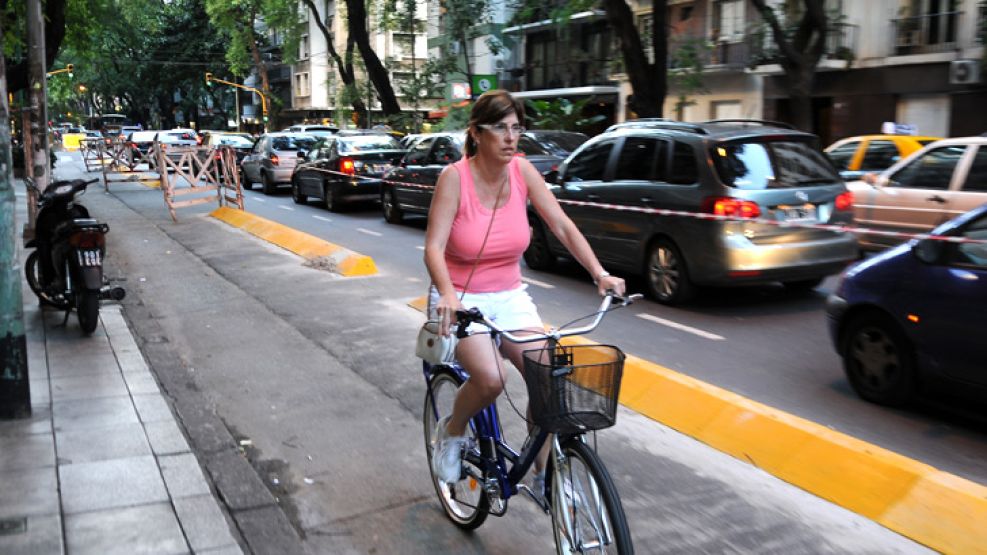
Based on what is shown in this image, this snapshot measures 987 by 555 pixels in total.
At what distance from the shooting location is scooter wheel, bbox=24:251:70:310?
326 inches

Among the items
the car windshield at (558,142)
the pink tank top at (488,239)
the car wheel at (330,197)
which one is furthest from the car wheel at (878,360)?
the car wheel at (330,197)

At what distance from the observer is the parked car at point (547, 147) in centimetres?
1406

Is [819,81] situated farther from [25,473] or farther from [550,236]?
[25,473]

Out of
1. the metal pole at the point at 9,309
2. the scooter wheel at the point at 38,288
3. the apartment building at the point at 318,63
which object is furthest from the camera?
the apartment building at the point at 318,63

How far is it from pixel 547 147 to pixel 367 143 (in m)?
6.07

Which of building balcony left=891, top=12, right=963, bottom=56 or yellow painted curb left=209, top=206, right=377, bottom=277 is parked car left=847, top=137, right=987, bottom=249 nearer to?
yellow painted curb left=209, top=206, right=377, bottom=277

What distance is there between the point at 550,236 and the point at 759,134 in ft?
10.0

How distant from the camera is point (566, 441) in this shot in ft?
10.7

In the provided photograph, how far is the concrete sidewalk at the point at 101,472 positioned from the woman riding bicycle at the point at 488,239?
1.39 m

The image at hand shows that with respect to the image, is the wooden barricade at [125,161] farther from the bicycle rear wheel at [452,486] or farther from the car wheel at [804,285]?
the bicycle rear wheel at [452,486]

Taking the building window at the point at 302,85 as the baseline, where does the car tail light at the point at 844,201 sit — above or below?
below

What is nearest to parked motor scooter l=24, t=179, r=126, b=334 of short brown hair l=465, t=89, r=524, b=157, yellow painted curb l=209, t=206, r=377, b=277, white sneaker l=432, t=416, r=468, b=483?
yellow painted curb l=209, t=206, r=377, b=277

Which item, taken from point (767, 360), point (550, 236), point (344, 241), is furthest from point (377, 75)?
point (767, 360)

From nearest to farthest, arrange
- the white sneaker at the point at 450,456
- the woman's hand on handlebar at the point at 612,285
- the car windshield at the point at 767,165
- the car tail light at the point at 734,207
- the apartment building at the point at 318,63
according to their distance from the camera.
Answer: the woman's hand on handlebar at the point at 612,285
the white sneaker at the point at 450,456
the car tail light at the point at 734,207
the car windshield at the point at 767,165
the apartment building at the point at 318,63
